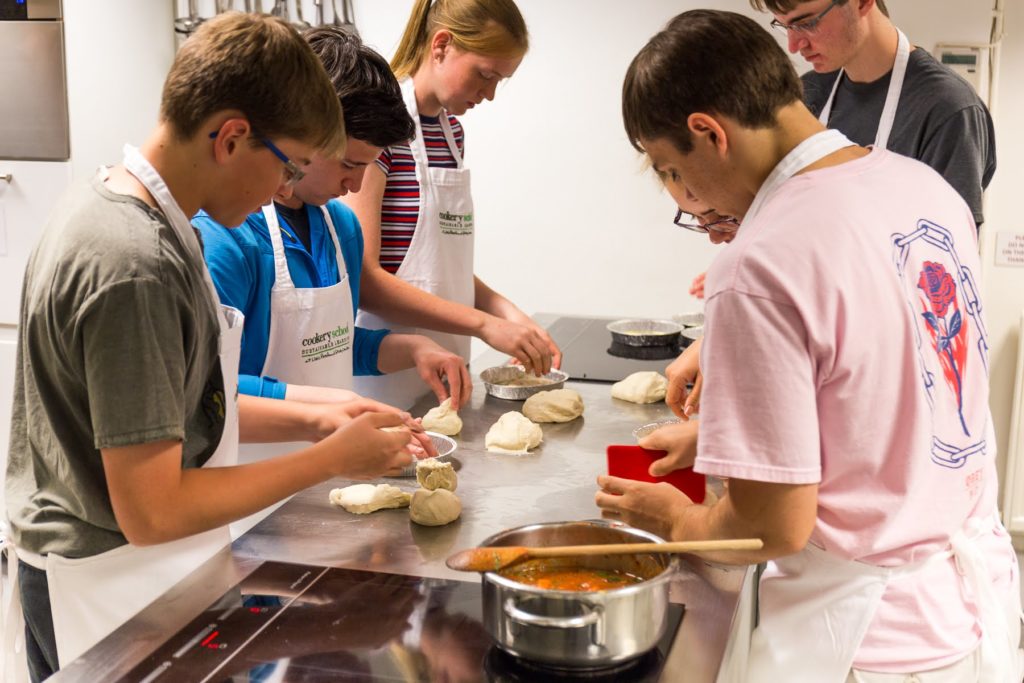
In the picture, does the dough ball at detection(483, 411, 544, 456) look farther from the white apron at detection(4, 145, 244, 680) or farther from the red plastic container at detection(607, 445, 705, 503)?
the white apron at detection(4, 145, 244, 680)

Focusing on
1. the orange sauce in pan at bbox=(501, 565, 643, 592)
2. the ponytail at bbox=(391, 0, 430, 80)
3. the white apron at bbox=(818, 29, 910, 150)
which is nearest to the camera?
the orange sauce in pan at bbox=(501, 565, 643, 592)

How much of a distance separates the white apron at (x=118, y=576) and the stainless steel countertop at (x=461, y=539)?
4 cm

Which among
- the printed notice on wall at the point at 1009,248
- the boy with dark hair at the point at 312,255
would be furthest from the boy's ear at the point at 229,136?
the printed notice on wall at the point at 1009,248

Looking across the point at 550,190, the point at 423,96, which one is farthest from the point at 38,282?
the point at 550,190

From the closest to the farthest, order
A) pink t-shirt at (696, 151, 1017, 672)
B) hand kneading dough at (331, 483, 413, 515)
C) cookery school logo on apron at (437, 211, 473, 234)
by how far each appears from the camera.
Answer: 1. pink t-shirt at (696, 151, 1017, 672)
2. hand kneading dough at (331, 483, 413, 515)
3. cookery school logo on apron at (437, 211, 473, 234)

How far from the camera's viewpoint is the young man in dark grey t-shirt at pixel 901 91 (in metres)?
2.09

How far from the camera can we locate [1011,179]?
150 inches

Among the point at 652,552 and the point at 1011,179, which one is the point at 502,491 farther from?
the point at 1011,179

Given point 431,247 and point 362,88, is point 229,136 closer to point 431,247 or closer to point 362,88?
point 362,88

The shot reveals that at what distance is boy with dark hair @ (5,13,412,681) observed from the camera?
47.3 inches

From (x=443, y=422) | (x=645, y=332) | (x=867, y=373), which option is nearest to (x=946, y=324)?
(x=867, y=373)

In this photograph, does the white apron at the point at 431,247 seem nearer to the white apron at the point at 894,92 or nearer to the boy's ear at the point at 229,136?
the white apron at the point at 894,92

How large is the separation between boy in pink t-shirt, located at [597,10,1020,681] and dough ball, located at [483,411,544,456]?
0.74 m

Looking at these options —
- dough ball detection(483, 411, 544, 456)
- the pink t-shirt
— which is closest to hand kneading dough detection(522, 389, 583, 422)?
dough ball detection(483, 411, 544, 456)
